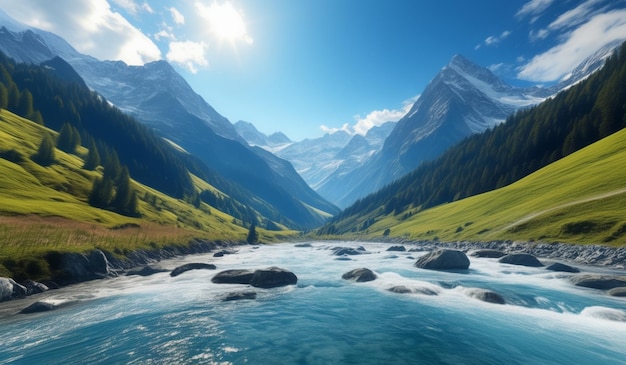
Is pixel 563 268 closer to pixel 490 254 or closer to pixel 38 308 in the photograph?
pixel 490 254

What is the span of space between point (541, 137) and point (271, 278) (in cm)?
15905

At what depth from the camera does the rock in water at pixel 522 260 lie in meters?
48.4

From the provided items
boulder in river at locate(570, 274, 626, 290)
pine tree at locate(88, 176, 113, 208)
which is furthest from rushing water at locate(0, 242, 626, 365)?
pine tree at locate(88, 176, 113, 208)

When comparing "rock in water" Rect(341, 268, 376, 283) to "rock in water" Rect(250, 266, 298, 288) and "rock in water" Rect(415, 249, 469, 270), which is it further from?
"rock in water" Rect(415, 249, 469, 270)

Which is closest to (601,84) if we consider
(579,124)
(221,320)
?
(579,124)

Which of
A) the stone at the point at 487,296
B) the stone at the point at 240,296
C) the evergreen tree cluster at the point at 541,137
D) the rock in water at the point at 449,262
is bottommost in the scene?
the stone at the point at 240,296

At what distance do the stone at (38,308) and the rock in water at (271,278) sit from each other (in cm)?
Answer: 1946

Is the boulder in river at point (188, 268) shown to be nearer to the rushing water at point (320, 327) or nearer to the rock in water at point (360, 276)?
the rushing water at point (320, 327)

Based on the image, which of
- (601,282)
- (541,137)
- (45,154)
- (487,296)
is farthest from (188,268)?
(541,137)

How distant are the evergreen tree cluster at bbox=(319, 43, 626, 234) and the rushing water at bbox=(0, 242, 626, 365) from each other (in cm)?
12015

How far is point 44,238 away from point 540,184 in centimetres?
11502

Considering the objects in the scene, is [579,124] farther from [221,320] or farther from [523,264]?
[221,320]

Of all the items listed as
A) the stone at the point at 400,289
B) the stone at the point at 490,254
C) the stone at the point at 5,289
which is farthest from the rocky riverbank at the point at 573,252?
the stone at the point at 5,289

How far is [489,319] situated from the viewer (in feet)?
80.5
